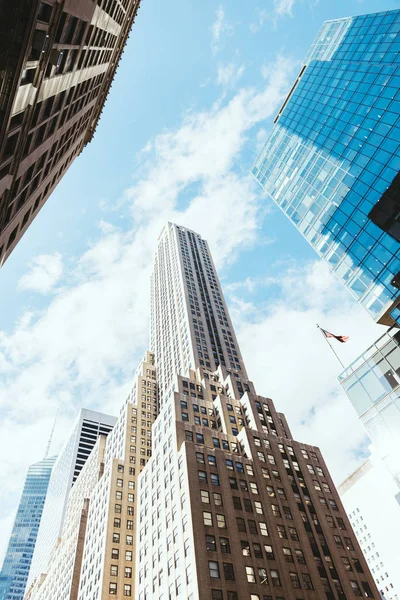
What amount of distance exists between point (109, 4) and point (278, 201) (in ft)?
131

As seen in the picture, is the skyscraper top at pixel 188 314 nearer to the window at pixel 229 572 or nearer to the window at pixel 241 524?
the window at pixel 241 524

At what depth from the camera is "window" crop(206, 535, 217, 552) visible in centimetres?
5497

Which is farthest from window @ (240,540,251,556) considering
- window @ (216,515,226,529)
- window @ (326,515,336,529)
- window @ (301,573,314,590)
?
window @ (326,515,336,529)

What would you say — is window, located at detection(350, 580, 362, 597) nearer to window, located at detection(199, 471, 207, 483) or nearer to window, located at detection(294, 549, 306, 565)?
window, located at detection(294, 549, 306, 565)

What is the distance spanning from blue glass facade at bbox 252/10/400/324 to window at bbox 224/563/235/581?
3787cm

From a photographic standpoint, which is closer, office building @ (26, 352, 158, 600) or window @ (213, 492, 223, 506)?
window @ (213, 492, 223, 506)

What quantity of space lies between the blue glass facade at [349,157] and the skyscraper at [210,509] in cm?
3806

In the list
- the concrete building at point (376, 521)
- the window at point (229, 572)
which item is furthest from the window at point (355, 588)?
the concrete building at point (376, 521)

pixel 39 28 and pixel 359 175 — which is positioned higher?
pixel 359 175

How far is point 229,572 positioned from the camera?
53.1m

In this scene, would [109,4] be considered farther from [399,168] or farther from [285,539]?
[285,539]

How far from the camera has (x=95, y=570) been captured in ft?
264

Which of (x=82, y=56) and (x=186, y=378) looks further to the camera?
(x=186, y=378)

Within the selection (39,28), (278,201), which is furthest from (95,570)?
(39,28)
